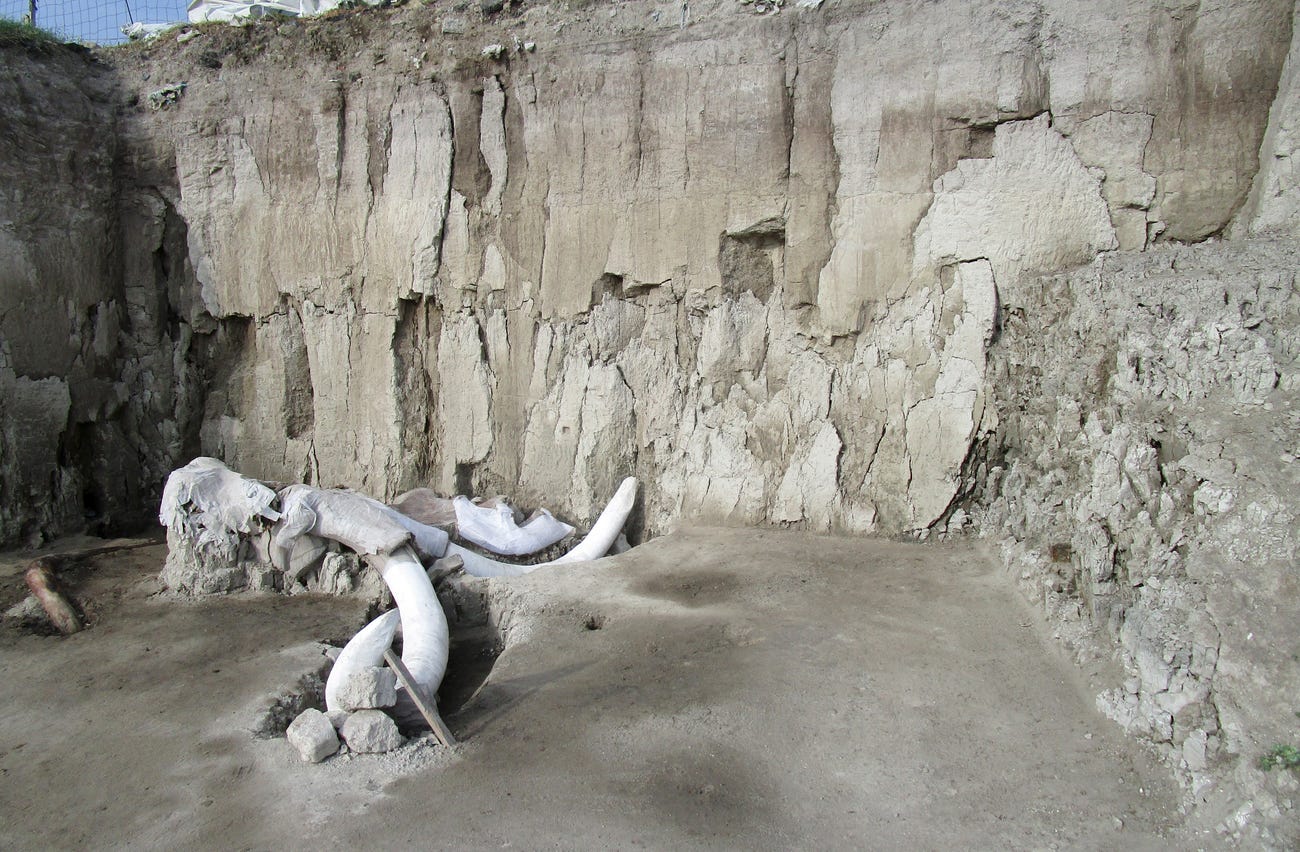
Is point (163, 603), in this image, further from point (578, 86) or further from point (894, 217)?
point (894, 217)

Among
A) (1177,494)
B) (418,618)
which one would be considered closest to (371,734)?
(418,618)

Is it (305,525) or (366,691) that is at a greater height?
(305,525)

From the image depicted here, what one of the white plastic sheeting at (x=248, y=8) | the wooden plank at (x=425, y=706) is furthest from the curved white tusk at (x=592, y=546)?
the white plastic sheeting at (x=248, y=8)

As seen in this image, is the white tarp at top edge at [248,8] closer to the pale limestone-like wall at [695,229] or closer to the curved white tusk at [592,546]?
the pale limestone-like wall at [695,229]

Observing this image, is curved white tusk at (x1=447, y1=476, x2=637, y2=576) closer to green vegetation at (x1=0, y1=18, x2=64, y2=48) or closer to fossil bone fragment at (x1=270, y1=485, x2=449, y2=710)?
fossil bone fragment at (x1=270, y1=485, x2=449, y2=710)

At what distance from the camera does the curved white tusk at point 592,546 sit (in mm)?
6133

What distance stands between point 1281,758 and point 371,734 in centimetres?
338

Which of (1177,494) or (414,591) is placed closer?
(1177,494)

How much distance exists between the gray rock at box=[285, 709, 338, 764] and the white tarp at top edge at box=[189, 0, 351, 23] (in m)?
6.49

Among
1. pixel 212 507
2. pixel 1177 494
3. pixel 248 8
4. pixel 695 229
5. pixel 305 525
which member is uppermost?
pixel 248 8

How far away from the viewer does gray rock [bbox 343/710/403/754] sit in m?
3.83

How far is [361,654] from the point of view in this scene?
14.5 feet

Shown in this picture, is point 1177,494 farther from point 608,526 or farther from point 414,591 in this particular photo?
point 414,591

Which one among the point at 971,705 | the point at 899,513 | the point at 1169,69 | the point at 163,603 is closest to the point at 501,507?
the point at 163,603
